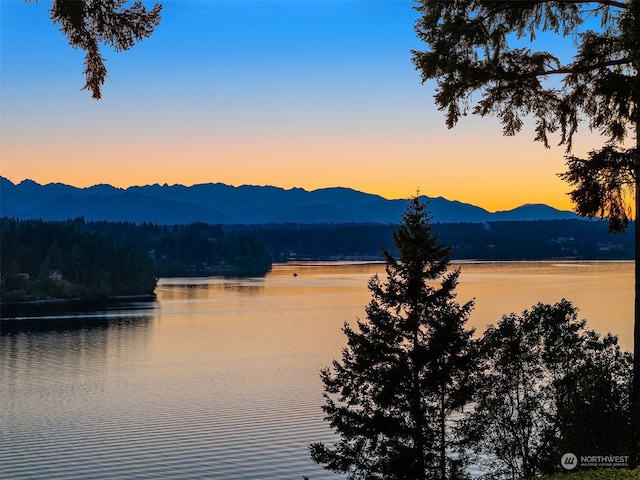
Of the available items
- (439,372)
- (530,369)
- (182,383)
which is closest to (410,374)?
(439,372)

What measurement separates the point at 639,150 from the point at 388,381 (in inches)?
495

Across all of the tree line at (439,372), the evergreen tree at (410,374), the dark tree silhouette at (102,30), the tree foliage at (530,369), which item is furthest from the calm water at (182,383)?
the dark tree silhouette at (102,30)

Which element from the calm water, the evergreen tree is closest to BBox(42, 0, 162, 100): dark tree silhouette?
the evergreen tree

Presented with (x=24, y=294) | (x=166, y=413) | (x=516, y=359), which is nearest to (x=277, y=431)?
(x=166, y=413)

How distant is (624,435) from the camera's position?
17.8 metres

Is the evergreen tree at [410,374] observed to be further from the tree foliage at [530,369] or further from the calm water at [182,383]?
the calm water at [182,383]

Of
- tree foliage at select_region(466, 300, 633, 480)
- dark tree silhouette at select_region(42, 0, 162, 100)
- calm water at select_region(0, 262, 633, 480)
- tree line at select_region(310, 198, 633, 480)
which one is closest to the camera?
dark tree silhouette at select_region(42, 0, 162, 100)

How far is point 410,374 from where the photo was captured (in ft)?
85.4

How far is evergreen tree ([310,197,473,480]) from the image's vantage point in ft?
A: 83.9

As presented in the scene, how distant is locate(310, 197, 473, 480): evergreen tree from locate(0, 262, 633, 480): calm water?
741 cm

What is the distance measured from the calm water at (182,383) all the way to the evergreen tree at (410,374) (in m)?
7.41

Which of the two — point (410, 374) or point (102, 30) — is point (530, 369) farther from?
Result: point (102, 30)

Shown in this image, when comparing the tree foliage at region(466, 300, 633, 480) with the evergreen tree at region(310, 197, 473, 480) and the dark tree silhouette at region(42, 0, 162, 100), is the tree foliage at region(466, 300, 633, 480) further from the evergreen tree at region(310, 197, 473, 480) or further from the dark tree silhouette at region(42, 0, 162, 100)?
the dark tree silhouette at region(42, 0, 162, 100)

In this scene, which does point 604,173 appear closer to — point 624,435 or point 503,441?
point 624,435
